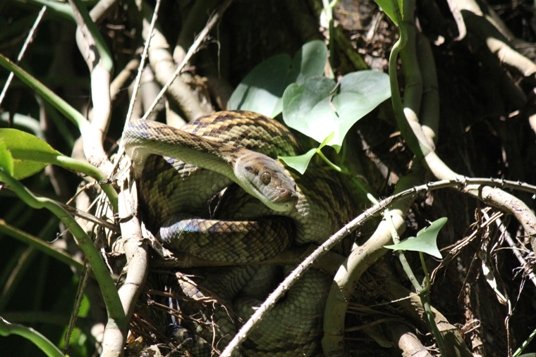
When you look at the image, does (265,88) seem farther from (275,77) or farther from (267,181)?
(267,181)

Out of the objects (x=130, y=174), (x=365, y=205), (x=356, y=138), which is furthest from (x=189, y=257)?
(x=356, y=138)

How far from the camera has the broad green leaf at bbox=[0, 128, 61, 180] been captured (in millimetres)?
1969

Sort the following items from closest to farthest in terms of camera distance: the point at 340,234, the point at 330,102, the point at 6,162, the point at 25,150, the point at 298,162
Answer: the point at 6,162
the point at 340,234
the point at 25,150
the point at 298,162
the point at 330,102

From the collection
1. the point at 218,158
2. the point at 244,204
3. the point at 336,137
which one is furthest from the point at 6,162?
the point at 336,137

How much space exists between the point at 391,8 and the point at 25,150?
3.44 feet

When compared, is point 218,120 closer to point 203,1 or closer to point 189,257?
point 189,257

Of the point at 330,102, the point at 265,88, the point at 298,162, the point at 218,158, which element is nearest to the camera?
the point at 298,162

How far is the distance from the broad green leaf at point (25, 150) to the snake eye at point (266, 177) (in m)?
0.56

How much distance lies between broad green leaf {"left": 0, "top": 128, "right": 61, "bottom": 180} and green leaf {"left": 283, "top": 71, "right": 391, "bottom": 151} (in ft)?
2.32

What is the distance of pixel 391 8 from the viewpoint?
6.95 feet

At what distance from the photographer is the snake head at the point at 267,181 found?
2.12m

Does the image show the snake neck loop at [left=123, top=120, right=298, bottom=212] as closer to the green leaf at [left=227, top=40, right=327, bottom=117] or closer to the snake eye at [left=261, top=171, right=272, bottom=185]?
the snake eye at [left=261, top=171, right=272, bottom=185]

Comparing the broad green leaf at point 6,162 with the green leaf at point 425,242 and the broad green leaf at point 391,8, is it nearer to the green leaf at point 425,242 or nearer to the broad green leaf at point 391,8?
the green leaf at point 425,242

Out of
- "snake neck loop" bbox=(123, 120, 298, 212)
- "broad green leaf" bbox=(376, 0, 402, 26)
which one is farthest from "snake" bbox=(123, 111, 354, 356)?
"broad green leaf" bbox=(376, 0, 402, 26)
